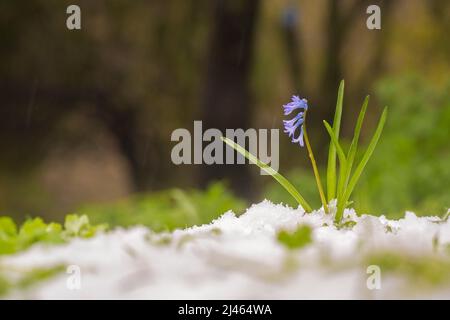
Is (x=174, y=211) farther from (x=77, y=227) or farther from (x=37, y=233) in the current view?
(x=37, y=233)

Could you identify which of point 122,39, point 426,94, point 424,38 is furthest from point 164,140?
point 426,94

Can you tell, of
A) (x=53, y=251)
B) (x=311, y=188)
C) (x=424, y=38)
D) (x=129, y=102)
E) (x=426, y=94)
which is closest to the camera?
(x=53, y=251)

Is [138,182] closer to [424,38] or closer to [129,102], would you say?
[129,102]

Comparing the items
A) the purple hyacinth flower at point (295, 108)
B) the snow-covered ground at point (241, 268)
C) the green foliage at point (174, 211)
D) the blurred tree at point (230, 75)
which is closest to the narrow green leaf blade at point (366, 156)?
the purple hyacinth flower at point (295, 108)
